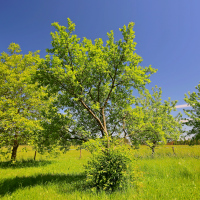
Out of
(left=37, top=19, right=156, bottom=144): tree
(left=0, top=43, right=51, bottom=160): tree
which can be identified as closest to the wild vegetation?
(left=37, top=19, right=156, bottom=144): tree

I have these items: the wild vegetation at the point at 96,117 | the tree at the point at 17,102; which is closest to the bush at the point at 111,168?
the wild vegetation at the point at 96,117

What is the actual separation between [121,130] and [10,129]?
12.2 meters

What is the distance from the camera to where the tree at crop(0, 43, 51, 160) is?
45.3 feet

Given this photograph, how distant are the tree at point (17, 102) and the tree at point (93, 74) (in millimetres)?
5980

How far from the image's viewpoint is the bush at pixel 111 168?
6.73 meters

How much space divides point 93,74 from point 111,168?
18.8ft

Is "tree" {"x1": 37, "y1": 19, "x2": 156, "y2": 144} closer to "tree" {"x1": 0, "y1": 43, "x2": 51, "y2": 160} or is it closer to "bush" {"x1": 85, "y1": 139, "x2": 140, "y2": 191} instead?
"bush" {"x1": 85, "y1": 139, "x2": 140, "y2": 191}

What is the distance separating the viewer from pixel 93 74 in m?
9.09

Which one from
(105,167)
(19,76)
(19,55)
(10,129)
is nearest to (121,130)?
(105,167)

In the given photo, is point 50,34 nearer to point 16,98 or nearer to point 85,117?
point 85,117

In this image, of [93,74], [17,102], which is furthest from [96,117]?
[17,102]

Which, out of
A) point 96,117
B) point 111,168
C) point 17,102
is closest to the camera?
point 111,168

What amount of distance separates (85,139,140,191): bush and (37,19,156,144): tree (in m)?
1.27

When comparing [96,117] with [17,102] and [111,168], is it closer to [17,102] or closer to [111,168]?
[111,168]
